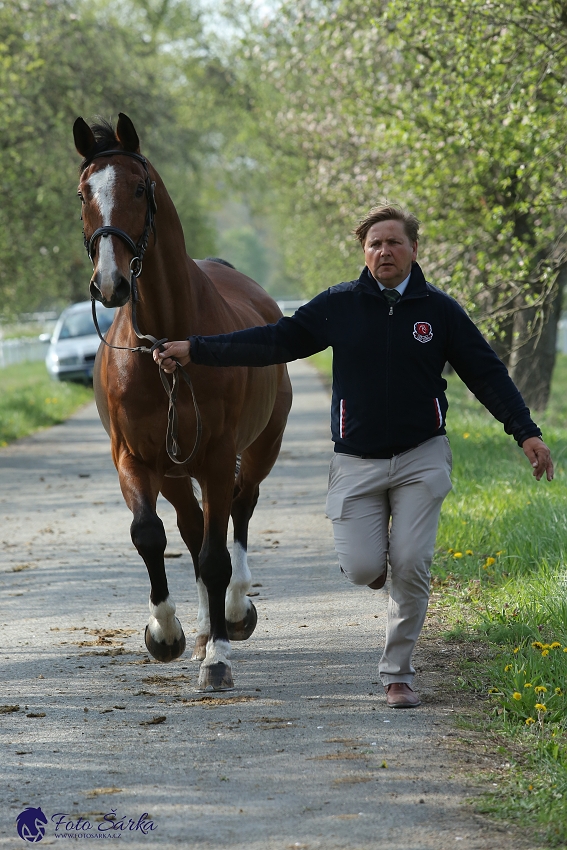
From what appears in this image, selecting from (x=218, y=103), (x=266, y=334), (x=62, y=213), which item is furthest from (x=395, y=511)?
(x=218, y=103)

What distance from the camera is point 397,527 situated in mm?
4727

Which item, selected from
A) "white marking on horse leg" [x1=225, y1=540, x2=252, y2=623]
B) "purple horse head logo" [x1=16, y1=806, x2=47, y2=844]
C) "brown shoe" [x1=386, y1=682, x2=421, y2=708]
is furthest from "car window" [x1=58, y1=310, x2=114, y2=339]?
"purple horse head logo" [x1=16, y1=806, x2=47, y2=844]

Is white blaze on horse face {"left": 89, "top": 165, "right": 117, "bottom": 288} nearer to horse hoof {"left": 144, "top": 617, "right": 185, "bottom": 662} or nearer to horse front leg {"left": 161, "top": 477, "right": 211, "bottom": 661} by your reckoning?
horse front leg {"left": 161, "top": 477, "right": 211, "bottom": 661}

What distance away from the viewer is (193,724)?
452 cm

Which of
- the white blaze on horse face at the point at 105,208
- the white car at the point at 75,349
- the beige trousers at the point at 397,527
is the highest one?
the white blaze on horse face at the point at 105,208

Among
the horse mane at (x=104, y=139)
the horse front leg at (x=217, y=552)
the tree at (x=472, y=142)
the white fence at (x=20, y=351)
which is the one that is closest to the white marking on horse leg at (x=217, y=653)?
the horse front leg at (x=217, y=552)

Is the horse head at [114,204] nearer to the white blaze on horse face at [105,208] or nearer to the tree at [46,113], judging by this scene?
the white blaze on horse face at [105,208]

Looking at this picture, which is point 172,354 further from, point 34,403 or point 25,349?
point 25,349

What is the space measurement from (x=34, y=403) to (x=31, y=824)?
53.3 ft

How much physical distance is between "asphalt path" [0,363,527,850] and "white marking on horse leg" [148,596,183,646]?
21 centimetres

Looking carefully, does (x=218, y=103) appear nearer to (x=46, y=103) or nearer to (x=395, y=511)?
(x=46, y=103)

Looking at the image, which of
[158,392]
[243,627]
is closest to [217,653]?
[243,627]

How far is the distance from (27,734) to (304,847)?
1.64m

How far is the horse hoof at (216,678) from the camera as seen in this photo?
5000 mm
